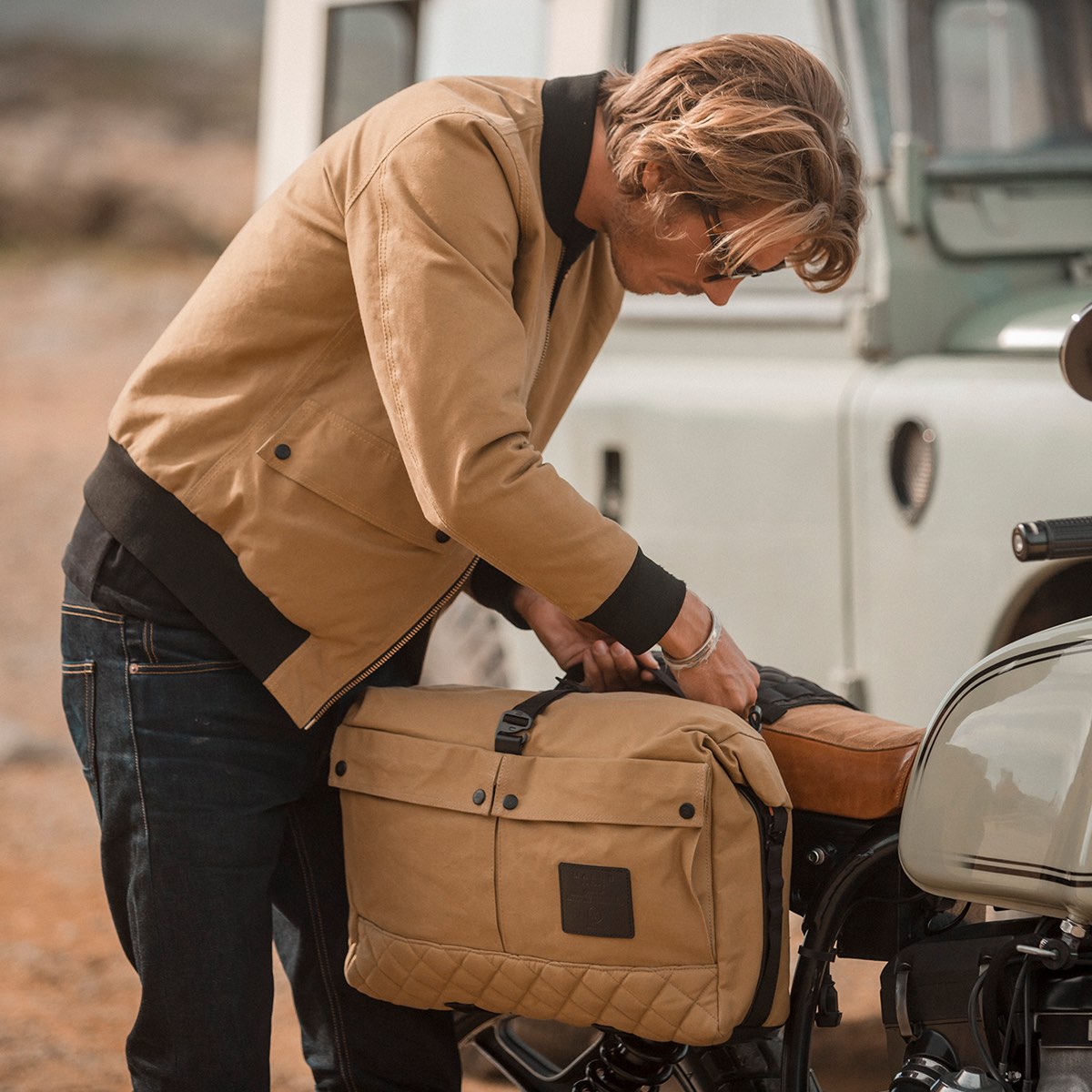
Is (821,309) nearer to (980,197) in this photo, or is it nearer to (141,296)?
(980,197)

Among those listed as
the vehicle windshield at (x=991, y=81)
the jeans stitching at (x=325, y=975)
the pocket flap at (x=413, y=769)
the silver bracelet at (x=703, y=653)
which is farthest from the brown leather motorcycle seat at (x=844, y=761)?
the vehicle windshield at (x=991, y=81)

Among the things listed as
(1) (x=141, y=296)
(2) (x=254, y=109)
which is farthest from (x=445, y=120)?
(2) (x=254, y=109)

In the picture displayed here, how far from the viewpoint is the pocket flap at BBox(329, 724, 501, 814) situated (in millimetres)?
2043

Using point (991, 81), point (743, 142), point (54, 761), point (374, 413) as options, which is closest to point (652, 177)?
point (743, 142)

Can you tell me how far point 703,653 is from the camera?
204 cm

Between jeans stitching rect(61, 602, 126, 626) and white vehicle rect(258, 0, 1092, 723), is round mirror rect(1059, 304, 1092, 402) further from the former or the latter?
jeans stitching rect(61, 602, 126, 626)

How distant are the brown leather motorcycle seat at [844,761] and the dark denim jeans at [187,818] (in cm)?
60

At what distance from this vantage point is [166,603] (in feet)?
6.86

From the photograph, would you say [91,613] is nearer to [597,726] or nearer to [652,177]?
[597,726]

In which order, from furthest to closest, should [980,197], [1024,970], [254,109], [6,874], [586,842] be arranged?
[254,109] < [6,874] < [980,197] < [586,842] < [1024,970]

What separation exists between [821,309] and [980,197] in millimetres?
371

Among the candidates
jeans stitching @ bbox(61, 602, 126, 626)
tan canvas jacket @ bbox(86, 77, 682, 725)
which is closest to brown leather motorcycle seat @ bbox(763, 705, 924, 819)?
tan canvas jacket @ bbox(86, 77, 682, 725)

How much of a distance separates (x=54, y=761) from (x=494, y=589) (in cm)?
381

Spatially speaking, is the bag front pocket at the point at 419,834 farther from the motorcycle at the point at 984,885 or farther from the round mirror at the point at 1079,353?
the round mirror at the point at 1079,353
